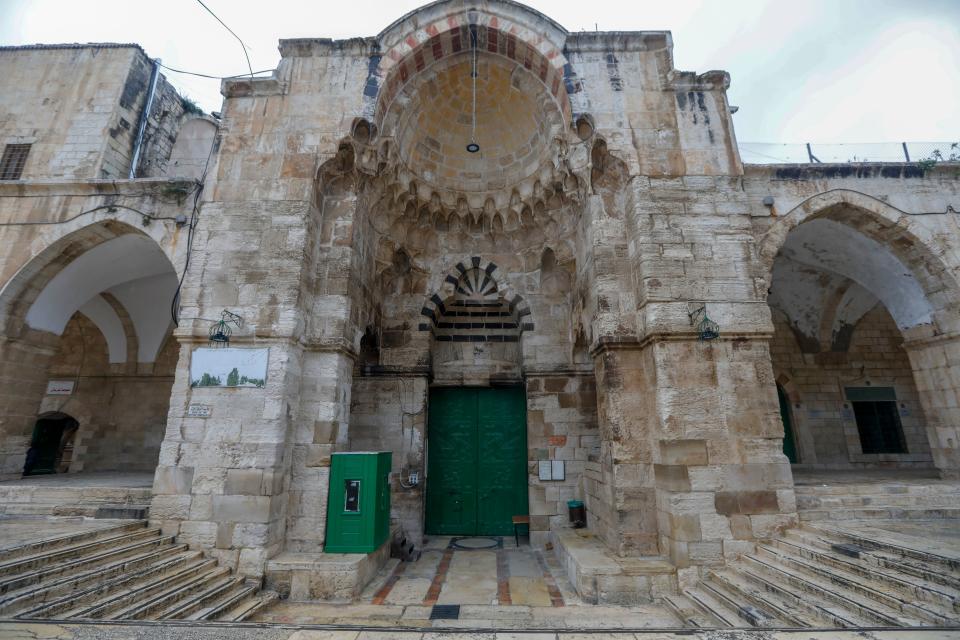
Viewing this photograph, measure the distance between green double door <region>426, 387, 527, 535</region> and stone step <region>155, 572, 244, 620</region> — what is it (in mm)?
3623

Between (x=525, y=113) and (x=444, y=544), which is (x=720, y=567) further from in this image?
(x=525, y=113)

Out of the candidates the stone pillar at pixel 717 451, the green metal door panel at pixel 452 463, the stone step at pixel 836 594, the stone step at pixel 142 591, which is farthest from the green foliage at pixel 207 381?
the stone step at pixel 836 594

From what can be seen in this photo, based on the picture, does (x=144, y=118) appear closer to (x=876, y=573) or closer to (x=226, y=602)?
(x=226, y=602)

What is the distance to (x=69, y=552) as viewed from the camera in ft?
13.3

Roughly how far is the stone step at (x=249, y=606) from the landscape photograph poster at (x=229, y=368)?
225 cm

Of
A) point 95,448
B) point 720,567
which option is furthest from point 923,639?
point 95,448

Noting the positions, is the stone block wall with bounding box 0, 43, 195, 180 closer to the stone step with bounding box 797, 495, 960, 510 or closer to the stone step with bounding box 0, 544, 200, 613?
the stone step with bounding box 0, 544, 200, 613

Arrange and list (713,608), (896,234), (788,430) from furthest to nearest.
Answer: (788,430), (896,234), (713,608)

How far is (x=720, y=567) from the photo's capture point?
4859 millimetres

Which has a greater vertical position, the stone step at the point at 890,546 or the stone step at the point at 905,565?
the stone step at the point at 890,546

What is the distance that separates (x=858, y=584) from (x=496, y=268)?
6353mm

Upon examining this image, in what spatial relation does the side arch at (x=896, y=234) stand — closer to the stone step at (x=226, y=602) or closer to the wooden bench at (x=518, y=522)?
the wooden bench at (x=518, y=522)

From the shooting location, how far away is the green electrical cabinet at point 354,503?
5469 millimetres

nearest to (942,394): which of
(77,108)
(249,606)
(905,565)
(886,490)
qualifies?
(886,490)
